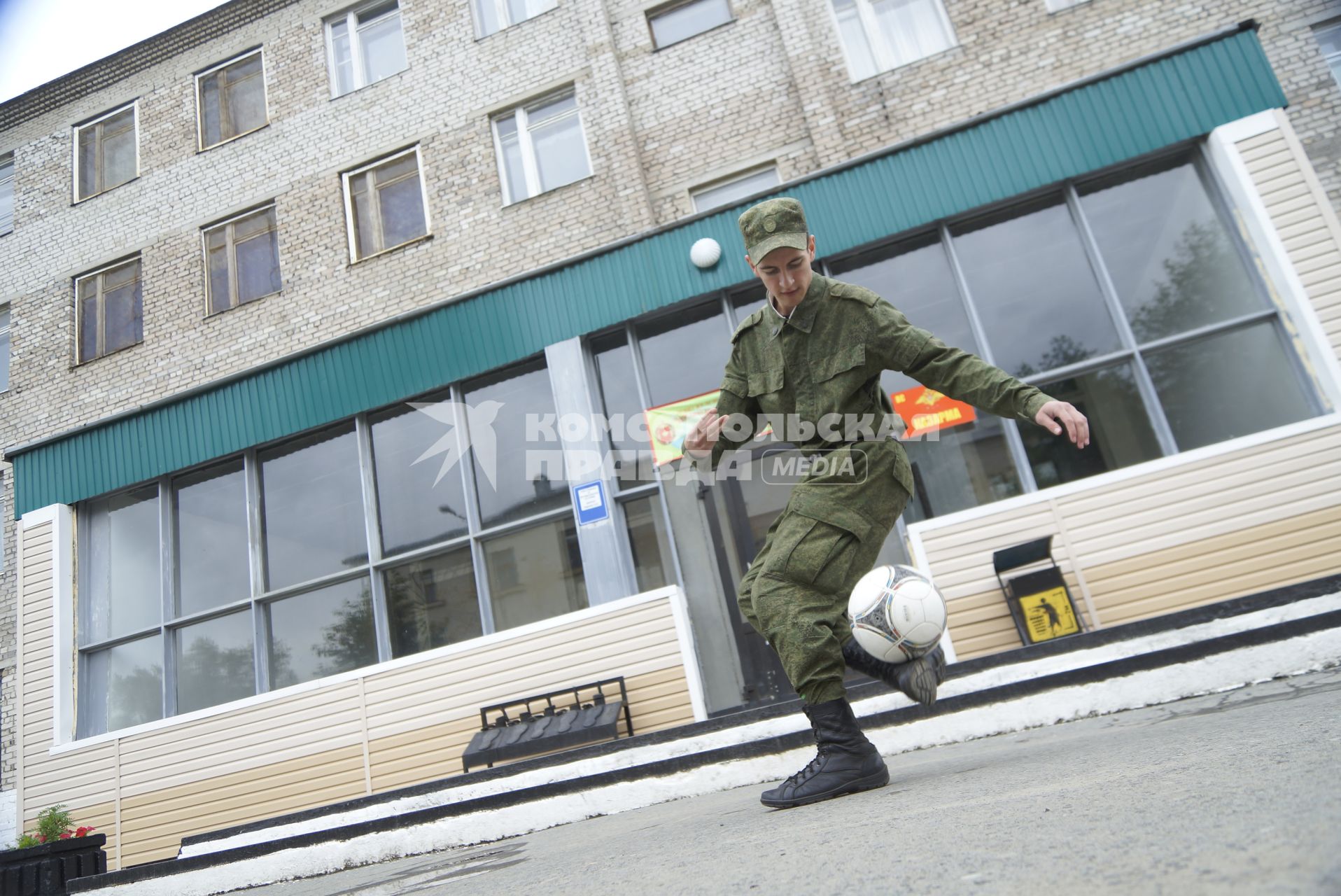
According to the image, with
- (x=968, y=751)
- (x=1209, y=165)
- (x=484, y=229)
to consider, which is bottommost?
(x=968, y=751)

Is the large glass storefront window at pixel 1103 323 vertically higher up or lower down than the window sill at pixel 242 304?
lower down

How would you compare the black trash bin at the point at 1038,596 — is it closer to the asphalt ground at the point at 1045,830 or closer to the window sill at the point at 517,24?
the asphalt ground at the point at 1045,830

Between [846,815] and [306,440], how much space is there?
9.91 metres

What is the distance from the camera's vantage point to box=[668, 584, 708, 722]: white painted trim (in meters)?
8.18

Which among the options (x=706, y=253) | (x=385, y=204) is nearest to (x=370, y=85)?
(x=385, y=204)

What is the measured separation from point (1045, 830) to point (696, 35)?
11403 mm

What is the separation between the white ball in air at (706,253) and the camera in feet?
29.6

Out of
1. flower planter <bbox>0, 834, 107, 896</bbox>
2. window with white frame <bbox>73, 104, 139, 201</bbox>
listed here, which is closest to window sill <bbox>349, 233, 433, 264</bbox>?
window with white frame <bbox>73, 104, 139, 201</bbox>

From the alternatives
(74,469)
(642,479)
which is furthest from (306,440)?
(642,479)

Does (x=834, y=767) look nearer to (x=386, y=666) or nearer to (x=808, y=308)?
(x=808, y=308)

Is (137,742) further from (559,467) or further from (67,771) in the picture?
(559,467)

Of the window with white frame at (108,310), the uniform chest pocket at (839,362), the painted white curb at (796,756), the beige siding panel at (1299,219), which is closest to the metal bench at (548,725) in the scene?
the painted white curb at (796,756)

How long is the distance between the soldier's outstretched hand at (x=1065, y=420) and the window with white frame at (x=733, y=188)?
8217 millimetres

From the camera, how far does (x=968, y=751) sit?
4113 millimetres
